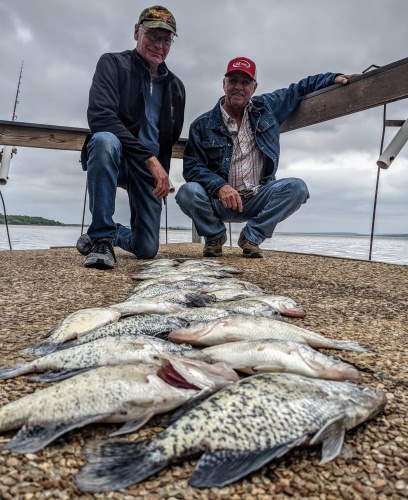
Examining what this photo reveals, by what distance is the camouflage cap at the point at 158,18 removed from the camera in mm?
5223

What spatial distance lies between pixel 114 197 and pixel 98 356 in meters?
3.49

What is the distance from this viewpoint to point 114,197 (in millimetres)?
5242

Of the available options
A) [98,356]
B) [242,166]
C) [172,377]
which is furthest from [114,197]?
[172,377]

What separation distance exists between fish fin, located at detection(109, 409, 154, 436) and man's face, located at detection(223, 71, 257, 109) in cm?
512

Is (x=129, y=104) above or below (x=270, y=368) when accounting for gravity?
above

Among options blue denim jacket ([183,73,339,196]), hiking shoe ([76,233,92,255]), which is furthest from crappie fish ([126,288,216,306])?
blue denim jacket ([183,73,339,196])

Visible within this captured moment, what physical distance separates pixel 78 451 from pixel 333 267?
4.99 meters

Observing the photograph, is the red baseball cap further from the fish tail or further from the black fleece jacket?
the fish tail

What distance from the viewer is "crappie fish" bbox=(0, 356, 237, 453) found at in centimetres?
149

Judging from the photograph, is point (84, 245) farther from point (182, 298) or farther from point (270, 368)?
point (270, 368)

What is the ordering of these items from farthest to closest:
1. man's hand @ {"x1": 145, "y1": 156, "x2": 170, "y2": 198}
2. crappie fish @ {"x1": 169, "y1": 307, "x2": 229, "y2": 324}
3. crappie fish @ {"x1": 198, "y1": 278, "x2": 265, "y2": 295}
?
man's hand @ {"x1": 145, "y1": 156, "x2": 170, "y2": 198}
crappie fish @ {"x1": 198, "y1": 278, "x2": 265, "y2": 295}
crappie fish @ {"x1": 169, "y1": 307, "x2": 229, "y2": 324}

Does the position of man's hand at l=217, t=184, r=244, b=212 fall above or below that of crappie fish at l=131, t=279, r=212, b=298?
above

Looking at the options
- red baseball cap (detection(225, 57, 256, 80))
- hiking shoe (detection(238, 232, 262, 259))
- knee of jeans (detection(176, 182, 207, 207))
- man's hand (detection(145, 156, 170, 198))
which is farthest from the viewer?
hiking shoe (detection(238, 232, 262, 259))

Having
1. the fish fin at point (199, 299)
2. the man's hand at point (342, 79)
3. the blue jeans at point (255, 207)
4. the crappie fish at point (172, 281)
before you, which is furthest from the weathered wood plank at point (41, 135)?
the fish fin at point (199, 299)
